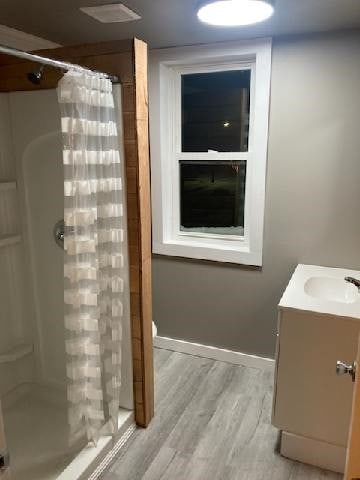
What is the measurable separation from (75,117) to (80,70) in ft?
0.64

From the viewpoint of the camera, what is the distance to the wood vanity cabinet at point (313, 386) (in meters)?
1.74

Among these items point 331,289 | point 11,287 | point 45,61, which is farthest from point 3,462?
point 331,289

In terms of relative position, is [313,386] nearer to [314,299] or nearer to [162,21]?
[314,299]

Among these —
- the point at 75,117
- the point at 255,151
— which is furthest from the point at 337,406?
the point at 75,117

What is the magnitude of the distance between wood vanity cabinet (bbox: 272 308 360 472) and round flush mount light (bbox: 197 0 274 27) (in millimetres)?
1346

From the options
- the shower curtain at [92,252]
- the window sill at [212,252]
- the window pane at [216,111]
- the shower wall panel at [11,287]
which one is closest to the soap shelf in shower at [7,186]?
the shower wall panel at [11,287]

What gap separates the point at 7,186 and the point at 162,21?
1227 mm

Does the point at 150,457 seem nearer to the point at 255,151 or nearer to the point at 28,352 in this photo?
the point at 28,352

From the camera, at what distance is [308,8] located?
69.5 inches

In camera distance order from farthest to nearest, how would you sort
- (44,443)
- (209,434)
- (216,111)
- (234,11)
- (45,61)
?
1. (216,111)
2. (209,434)
3. (44,443)
4. (234,11)
5. (45,61)

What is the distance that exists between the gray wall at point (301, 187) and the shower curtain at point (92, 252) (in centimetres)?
106

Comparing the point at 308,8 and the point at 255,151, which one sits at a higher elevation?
the point at 308,8

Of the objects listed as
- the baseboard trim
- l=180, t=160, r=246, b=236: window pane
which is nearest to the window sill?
l=180, t=160, r=246, b=236: window pane

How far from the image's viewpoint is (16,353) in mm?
2346
